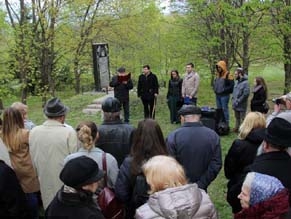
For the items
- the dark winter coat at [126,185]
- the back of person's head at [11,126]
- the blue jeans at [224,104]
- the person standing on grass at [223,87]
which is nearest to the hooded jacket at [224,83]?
the person standing on grass at [223,87]

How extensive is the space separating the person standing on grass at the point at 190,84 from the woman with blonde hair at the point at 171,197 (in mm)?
8084

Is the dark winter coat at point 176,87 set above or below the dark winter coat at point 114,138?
below

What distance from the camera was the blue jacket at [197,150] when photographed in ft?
15.3

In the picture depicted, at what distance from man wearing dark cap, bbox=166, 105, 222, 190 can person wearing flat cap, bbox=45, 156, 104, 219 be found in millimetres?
1828

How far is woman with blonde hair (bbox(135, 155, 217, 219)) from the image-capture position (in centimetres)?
276

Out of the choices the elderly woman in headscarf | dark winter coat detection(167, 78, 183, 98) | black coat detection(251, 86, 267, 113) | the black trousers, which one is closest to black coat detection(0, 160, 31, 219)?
the elderly woman in headscarf

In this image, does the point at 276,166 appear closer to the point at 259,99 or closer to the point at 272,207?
the point at 272,207

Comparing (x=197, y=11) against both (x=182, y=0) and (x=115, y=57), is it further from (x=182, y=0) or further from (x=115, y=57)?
(x=115, y=57)

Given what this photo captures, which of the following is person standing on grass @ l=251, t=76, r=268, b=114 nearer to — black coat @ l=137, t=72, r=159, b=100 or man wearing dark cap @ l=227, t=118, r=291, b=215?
black coat @ l=137, t=72, r=159, b=100

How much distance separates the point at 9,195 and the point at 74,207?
102cm

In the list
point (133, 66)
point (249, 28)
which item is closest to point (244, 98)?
point (249, 28)

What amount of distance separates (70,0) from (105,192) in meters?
16.9

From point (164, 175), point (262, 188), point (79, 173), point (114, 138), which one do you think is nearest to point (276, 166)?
point (262, 188)

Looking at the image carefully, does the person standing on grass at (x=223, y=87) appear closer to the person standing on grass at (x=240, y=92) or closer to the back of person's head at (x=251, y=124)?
the person standing on grass at (x=240, y=92)
